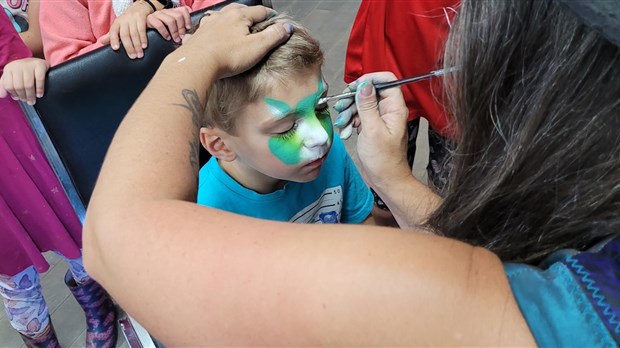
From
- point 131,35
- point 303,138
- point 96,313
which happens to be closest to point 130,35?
point 131,35

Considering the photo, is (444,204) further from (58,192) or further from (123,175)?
(58,192)

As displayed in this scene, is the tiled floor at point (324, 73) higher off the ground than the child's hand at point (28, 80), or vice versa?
the child's hand at point (28, 80)

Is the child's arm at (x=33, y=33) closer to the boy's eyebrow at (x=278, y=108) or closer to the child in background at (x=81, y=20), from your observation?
the child in background at (x=81, y=20)

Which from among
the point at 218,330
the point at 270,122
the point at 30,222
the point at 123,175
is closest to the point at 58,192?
the point at 30,222

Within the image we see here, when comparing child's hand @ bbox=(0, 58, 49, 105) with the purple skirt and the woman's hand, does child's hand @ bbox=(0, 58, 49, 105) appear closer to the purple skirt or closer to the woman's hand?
the purple skirt

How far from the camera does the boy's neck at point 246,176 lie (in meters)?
0.97

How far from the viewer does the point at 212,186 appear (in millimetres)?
965

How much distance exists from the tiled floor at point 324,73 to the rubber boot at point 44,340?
0.09 meters

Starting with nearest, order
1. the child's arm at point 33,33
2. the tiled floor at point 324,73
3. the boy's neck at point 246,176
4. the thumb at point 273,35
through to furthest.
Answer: the thumb at point 273,35
the boy's neck at point 246,176
the child's arm at point 33,33
the tiled floor at point 324,73

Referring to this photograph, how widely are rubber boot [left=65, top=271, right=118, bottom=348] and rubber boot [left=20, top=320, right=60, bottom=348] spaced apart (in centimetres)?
9

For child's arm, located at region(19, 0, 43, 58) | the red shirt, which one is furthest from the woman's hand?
child's arm, located at region(19, 0, 43, 58)

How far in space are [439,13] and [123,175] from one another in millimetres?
732

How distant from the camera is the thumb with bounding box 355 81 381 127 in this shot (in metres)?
0.82

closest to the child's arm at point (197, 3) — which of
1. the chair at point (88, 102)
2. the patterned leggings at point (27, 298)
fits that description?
the chair at point (88, 102)
